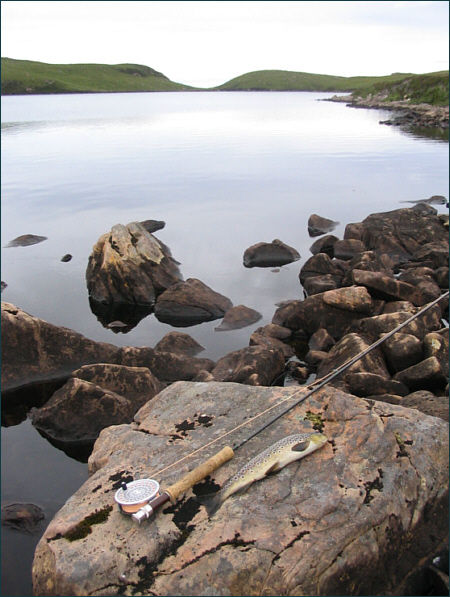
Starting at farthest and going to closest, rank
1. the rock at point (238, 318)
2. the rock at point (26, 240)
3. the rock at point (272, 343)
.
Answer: the rock at point (26, 240), the rock at point (238, 318), the rock at point (272, 343)

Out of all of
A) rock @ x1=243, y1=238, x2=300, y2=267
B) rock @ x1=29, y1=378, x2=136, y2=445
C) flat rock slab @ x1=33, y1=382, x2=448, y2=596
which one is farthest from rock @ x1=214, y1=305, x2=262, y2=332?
flat rock slab @ x1=33, y1=382, x2=448, y2=596

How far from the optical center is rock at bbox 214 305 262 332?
47.9ft

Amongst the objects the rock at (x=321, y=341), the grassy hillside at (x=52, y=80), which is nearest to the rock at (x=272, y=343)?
the rock at (x=321, y=341)

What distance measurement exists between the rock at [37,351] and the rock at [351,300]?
5.22 meters

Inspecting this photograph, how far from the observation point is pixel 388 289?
558 inches

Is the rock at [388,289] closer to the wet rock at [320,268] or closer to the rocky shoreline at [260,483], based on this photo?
the rocky shoreline at [260,483]

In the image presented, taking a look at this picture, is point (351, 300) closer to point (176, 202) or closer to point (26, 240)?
A: point (26, 240)

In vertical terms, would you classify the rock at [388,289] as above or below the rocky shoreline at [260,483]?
above

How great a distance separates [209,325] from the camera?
15.0 metres

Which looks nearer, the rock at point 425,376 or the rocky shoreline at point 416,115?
the rock at point 425,376

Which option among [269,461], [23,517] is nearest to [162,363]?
[23,517]

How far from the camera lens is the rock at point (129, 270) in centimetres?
1695

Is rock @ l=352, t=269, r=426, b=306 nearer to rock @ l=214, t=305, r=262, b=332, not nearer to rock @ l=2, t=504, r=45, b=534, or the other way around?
rock @ l=214, t=305, r=262, b=332

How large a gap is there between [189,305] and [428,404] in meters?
8.46
